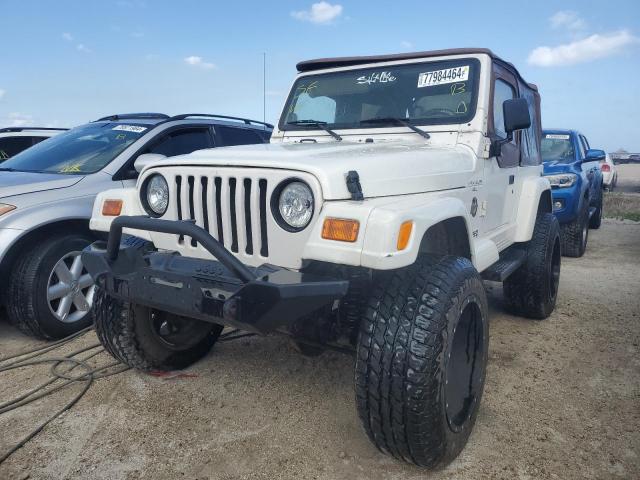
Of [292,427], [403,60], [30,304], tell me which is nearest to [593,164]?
[403,60]

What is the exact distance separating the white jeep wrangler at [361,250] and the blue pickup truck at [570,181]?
13.0 ft

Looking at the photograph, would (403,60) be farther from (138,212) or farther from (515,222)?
(138,212)

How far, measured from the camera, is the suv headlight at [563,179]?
6934 mm

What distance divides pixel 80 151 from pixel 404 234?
11.4 ft

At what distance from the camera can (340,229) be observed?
200 centimetres

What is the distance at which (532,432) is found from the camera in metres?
2.57

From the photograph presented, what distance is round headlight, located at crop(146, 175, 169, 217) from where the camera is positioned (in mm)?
2537

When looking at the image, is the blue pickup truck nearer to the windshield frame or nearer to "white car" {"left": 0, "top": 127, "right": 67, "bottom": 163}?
the windshield frame

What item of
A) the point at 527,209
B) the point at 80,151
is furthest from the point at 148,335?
the point at 527,209

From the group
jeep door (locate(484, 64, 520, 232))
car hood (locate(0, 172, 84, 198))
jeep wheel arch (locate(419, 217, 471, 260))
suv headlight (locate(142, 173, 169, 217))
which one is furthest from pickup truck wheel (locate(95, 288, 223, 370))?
jeep door (locate(484, 64, 520, 232))

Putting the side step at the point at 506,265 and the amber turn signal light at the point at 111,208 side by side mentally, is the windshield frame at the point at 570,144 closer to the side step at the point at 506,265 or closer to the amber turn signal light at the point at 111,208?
the side step at the point at 506,265

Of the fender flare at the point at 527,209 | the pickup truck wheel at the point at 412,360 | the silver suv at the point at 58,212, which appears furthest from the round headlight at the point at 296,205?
the fender flare at the point at 527,209

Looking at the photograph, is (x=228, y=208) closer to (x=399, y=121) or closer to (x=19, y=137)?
(x=399, y=121)

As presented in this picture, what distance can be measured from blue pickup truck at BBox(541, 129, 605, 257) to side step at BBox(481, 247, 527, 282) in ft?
9.88
